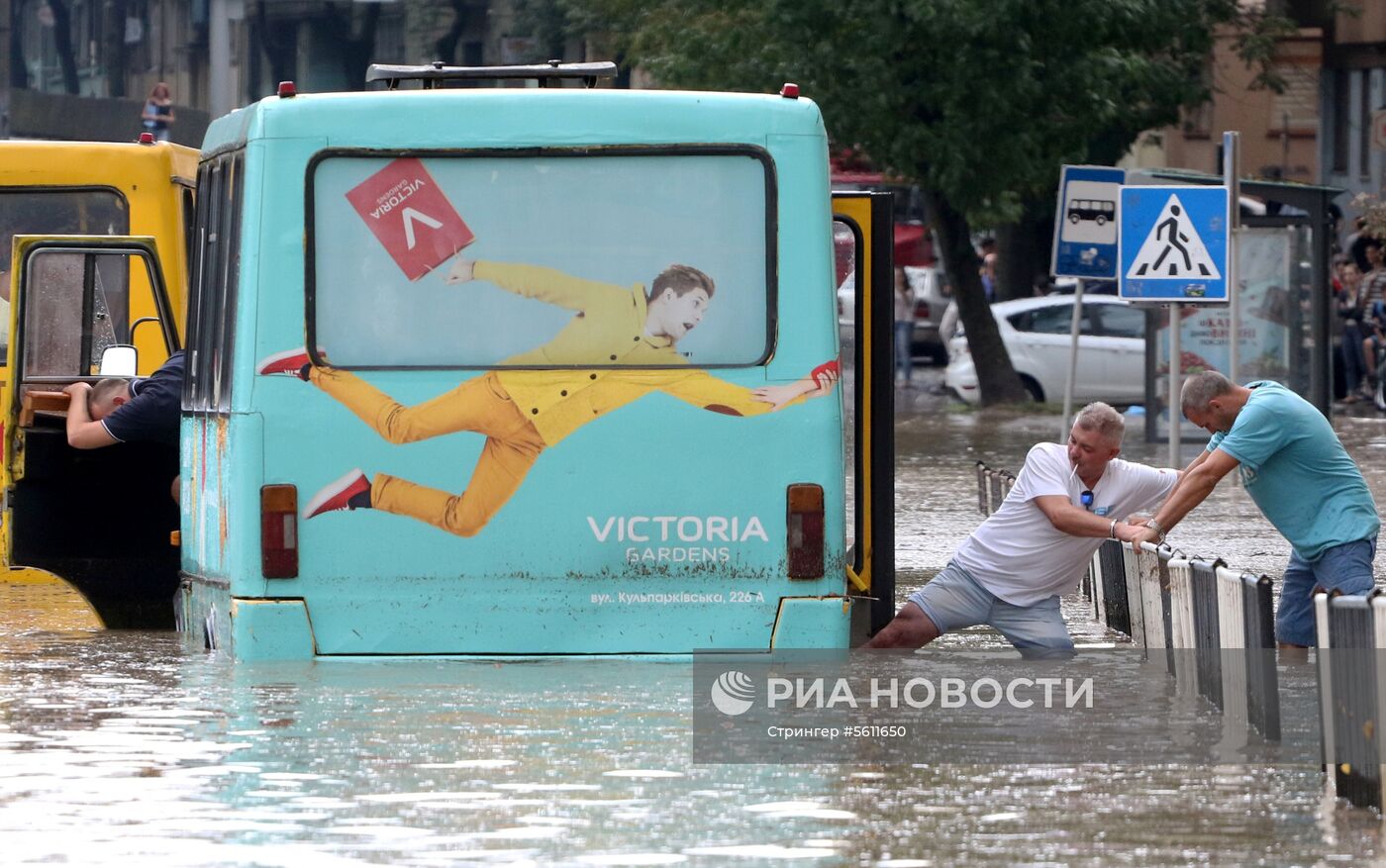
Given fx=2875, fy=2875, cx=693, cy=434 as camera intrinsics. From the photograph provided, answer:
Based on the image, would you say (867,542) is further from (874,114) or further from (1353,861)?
(874,114)

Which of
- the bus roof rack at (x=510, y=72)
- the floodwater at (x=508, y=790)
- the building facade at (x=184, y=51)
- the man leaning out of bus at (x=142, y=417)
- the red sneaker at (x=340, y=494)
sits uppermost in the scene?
the building facade at (x=184, y=51)

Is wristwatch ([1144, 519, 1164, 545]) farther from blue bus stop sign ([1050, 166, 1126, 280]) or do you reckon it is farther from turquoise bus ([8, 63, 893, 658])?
blue bus stop sign ([1050, 166, 1126, 280])

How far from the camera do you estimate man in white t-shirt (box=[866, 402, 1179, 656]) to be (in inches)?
417

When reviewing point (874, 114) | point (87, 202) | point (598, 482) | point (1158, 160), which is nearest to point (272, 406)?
point (598, 482)

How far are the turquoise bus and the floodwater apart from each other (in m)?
0.31

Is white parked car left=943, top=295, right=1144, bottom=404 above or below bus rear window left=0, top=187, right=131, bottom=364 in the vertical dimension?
below

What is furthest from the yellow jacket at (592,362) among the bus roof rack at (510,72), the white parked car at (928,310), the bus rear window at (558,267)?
the white parked car at (928,310)

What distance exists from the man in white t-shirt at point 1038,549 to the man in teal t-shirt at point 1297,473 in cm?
25

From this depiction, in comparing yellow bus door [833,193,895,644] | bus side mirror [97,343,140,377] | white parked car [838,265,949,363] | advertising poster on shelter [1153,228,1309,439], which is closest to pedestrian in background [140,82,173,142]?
white parked car [838,265,949,363]

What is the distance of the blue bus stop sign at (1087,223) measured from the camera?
2250cm

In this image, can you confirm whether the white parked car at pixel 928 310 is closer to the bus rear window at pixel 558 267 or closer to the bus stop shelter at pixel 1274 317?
the bus stop shelter at pixel 1274 317

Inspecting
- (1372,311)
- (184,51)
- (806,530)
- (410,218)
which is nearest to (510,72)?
(410,218)

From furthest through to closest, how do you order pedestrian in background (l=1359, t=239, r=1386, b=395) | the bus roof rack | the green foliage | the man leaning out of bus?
pedestrian in background (l=1359, t=239, r=1386, b=395) → the green foliage → the man leaning out of bus → the bus roof rack

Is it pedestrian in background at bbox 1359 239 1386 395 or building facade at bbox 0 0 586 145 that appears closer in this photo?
pedestrian in background at bbox 1359 239 1386 395
